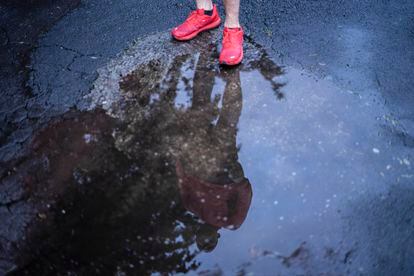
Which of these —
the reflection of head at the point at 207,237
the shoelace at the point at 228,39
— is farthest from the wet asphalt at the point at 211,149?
the shoelace at the point at 228,39

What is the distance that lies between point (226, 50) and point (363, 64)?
1013 mm

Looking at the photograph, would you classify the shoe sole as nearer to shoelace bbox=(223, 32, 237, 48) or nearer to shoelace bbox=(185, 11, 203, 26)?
shoelace bbox=(185, 11, 203, 26)

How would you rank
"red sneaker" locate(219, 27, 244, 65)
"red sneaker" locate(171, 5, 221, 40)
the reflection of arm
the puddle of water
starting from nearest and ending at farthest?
the puddle of water, the reflection of arm, "red sneaker" locate(219, 27, 244, 65), "red sneaker" locate(171, 5, 221, 40)

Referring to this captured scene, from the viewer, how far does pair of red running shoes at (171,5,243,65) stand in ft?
9.16

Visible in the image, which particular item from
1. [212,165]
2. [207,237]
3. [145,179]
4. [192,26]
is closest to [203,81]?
[192,26]

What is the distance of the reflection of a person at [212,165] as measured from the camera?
6.77ft

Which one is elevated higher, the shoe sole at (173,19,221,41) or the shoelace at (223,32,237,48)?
the shoelace at (223,32,237,48)

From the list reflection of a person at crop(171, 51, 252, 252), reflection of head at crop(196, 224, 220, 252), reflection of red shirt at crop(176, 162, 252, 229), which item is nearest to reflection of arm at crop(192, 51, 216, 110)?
reflection of a person at crop(171, 51, 252, 252)

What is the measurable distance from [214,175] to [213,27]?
1498mm

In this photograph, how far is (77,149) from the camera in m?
2.39

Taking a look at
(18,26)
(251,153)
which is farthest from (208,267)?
(18,26)

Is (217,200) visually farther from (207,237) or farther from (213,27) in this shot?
(213,27)

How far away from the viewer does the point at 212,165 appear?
2262 mm

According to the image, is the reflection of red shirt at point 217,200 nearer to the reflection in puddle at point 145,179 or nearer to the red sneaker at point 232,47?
the reflection in puddle at point 145,179
